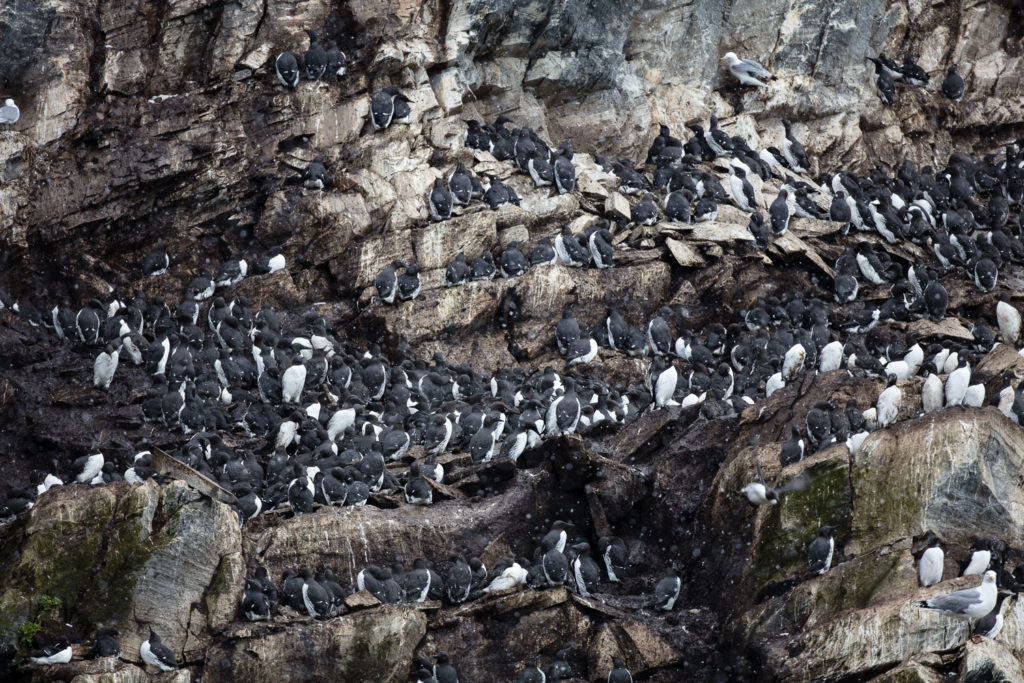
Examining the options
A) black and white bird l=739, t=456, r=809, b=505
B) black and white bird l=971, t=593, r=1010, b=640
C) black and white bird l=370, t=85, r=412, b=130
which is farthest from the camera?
black and white bird l=370, t=85, r=412, b=130

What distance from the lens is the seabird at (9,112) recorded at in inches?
898

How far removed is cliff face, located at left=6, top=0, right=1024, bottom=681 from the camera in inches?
620

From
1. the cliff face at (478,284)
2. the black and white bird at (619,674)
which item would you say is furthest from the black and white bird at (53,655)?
the black and white bird at (619,674)

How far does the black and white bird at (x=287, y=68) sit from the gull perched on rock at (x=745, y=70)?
1000 cm

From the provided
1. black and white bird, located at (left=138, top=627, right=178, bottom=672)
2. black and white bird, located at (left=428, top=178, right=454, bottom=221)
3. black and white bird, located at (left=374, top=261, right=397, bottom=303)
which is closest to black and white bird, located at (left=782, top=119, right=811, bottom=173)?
black and white bird, located at (left=428, top=178, right=454, bottom=221)

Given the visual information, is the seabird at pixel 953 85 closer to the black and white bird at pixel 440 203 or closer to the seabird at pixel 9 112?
the black and white bird at pixel 440 203

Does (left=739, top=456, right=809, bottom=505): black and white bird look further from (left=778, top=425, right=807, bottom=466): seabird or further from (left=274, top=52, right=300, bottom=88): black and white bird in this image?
(left=274, top=52, right=300, bottom=88): black and white bird

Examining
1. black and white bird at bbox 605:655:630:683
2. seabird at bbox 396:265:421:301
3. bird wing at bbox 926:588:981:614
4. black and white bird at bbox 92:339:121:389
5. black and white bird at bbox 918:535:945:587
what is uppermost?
bird wing at bbox 926:588:981:614

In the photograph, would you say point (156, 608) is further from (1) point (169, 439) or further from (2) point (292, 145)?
(2) point (292, 145)

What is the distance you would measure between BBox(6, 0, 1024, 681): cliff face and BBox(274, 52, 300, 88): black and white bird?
23 cm

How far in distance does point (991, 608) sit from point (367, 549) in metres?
7.27

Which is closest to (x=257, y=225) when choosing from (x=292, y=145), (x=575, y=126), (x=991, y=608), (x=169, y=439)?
(x=292, y=145)

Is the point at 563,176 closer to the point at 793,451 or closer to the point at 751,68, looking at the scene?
the point at 751,68

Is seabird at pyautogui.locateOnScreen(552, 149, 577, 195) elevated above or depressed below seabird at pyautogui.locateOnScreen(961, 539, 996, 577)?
below
